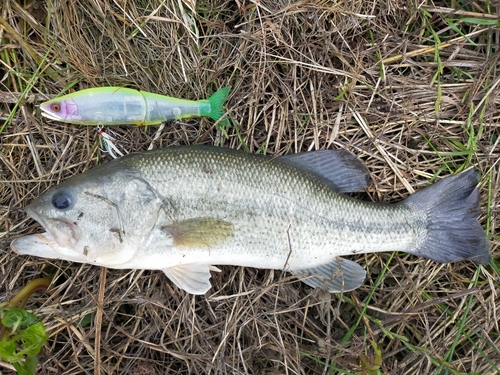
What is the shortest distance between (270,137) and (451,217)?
154 centimetres

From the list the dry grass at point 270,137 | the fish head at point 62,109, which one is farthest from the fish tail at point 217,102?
the fish head at point 62,109

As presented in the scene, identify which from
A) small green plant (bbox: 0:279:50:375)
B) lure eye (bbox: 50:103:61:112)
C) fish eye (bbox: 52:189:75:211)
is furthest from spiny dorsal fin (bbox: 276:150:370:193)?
small green plant (bbox: 0:279:50:375)

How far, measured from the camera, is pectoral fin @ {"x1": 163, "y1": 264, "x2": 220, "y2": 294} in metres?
2.87

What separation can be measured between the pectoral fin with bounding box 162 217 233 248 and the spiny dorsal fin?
0.82 m

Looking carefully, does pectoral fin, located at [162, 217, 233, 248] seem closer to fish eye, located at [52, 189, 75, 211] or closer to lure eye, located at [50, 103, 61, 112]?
fish eye, located at [52, 189, 75, 211]

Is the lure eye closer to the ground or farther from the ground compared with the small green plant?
farther from the ground

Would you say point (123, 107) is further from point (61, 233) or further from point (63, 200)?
point (61, 233)

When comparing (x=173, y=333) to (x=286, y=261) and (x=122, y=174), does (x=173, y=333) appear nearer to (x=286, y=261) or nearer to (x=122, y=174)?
(x=286, y=261)

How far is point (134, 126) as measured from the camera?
3186 millimetres

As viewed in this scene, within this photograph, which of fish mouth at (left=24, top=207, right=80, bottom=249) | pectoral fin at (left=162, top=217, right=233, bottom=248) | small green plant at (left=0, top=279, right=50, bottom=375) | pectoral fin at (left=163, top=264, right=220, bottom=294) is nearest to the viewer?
small green plant at (left=0, top=279, right=50, bottom=375)

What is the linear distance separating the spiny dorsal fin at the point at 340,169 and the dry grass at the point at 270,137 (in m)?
0.21

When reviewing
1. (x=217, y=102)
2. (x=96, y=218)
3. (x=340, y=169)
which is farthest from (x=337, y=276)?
(x=96, y=218)

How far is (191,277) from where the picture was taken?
287cm

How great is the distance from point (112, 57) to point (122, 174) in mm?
1067
